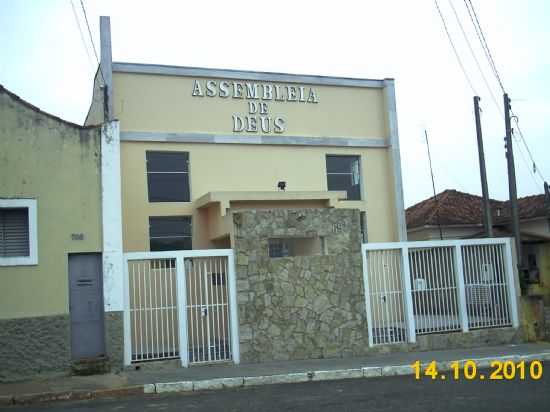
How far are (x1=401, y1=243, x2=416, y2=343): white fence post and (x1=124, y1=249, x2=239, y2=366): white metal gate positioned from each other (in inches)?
153

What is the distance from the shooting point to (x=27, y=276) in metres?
11.4

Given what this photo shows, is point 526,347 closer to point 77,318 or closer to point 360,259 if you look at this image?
point 360,259

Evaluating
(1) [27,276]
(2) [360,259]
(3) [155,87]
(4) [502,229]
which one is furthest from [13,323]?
(4) [502,229]

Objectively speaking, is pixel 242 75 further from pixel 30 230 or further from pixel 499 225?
pixel 499 225

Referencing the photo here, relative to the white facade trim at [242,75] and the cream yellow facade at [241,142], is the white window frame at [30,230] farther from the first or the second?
the white facade trim at [242,75]

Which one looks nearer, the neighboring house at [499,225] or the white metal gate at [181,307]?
the white metal gate at [181,307]

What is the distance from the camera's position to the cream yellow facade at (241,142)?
17.4 m

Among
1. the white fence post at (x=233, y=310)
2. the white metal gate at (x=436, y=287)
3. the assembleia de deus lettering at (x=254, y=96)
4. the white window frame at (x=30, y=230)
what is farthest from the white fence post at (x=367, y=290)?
the white window frame at (x=30, y=230)

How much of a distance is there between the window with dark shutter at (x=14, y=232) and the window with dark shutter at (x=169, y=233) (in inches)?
Result: 234

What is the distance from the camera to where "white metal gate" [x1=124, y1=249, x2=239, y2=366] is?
12.3 meters

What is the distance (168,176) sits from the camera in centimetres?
1789

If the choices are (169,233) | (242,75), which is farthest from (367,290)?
(242,75)

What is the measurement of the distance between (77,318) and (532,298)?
1044 centimetres

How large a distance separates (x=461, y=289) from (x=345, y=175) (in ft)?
22.1
